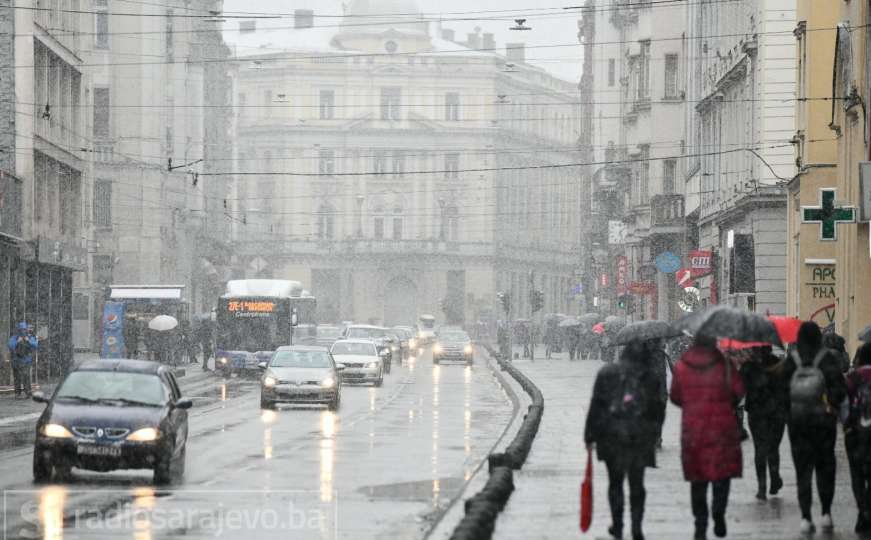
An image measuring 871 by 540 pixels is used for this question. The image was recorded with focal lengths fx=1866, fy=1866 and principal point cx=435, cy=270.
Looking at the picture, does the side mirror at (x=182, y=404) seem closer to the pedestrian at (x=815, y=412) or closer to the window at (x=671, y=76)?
the pedestrian at (x=815, y=412)

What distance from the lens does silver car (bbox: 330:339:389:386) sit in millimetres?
53750

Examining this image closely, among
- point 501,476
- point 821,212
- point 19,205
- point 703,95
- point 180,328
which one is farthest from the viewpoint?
point 180,328

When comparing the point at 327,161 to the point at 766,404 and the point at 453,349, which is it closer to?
the point at 453,349

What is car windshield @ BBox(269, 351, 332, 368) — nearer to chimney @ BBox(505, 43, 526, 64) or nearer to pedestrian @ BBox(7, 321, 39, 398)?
pedestrian @ BBox(7, 321, 39, 398)

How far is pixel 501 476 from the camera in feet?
61.7

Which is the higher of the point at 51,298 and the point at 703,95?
the point at 703,95

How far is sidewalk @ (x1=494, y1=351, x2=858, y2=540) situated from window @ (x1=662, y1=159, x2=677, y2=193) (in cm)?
4283

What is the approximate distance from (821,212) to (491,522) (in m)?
14.1

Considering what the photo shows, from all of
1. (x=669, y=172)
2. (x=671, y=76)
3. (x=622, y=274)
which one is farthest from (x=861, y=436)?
(x=622, y=274)

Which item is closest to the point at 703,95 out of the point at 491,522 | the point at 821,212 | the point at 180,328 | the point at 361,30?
the point at 180,328

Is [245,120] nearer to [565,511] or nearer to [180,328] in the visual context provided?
[180,328]

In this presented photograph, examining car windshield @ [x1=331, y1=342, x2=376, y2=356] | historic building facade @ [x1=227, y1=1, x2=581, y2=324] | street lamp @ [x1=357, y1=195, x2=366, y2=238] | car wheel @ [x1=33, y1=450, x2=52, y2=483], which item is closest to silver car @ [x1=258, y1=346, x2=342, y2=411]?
car windshield @ [x1=331, y1=342, x2=376, y2=356]

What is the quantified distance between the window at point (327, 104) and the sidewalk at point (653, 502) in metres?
114

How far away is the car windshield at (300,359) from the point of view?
132 feet
